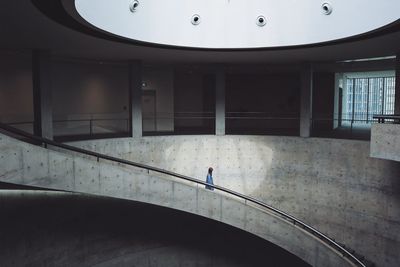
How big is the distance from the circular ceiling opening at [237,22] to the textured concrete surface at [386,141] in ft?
8.83

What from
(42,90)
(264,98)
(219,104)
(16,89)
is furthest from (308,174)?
(16,89)

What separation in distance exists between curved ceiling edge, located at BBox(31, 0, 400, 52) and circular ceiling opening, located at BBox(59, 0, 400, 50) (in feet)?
0.58

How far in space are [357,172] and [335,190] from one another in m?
1.25

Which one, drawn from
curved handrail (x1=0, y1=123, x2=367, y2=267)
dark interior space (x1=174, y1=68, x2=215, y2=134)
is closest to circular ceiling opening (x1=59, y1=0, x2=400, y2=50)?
curved handrail (x1=0, y1=123, x2=367, y2=267)

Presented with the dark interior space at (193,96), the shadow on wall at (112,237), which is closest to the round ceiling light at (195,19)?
the shadow on wall at (112,237)

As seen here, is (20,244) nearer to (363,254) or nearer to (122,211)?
(122,211)

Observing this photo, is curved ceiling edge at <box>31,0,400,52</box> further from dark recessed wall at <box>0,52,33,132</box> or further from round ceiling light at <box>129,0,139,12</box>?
dark recessed wall at <box>0,52,33,132</box>

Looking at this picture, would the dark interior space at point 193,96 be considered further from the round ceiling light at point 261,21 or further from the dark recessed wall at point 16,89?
the round ceiling light at point 261,21

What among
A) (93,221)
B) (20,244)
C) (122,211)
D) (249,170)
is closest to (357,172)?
(249,170)

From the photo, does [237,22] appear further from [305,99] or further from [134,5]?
[305,99]

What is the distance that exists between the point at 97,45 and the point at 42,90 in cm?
304

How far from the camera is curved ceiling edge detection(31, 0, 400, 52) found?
757cm

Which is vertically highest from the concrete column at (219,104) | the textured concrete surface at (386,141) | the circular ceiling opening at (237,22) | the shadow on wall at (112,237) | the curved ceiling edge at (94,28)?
the circular ceiling opening at (237,22)

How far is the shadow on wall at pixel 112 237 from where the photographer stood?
11.9 metres
